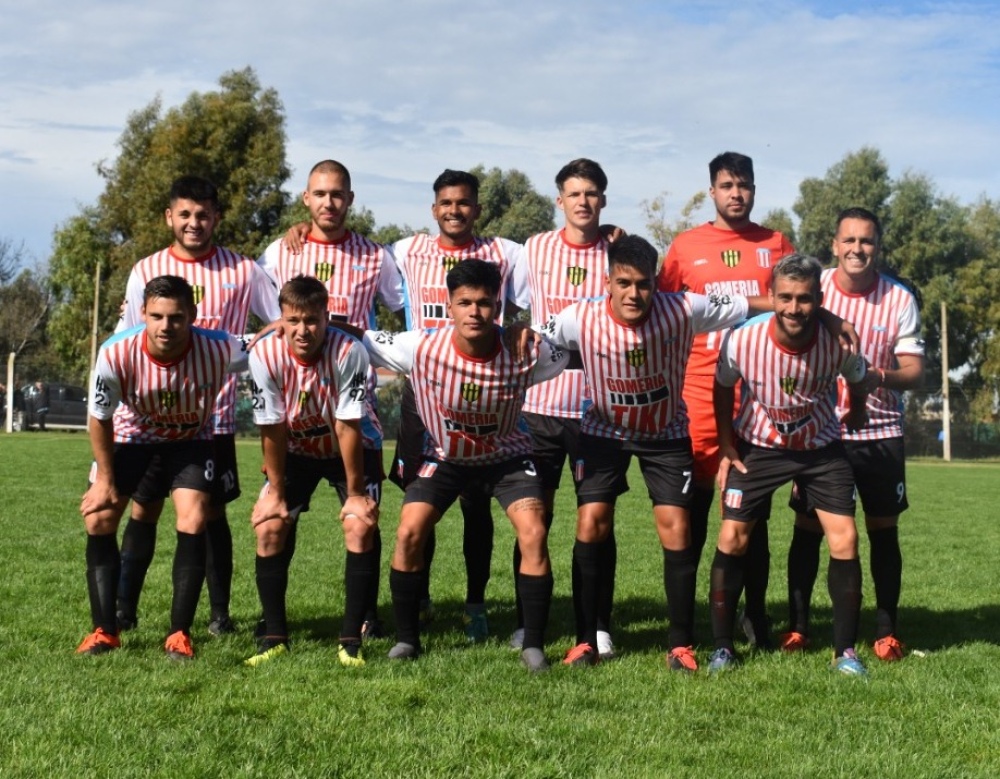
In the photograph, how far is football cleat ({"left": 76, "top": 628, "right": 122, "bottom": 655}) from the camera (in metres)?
5.41

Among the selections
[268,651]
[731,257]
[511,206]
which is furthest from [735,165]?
[511,206]

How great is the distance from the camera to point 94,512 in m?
5.58

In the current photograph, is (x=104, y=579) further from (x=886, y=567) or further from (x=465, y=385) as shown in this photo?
(x=886, y=567)

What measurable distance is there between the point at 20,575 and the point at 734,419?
4908 mm

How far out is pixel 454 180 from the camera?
6.04 m

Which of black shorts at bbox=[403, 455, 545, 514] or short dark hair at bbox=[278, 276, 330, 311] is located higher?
short dark hair at bbox=[278, 276, 330, 311]

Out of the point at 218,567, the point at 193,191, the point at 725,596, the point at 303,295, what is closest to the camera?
the point at 303,295

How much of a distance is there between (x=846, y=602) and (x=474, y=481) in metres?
1.86

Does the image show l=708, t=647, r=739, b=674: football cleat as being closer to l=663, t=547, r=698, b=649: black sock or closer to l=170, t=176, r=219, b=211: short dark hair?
l=663, t=547, r=698, b=649: black sock

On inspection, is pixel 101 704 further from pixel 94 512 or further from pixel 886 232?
pixel 886 232

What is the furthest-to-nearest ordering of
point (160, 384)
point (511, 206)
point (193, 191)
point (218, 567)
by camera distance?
point (511, 206), point (218, 567), point (193, 191), point (160, 384)

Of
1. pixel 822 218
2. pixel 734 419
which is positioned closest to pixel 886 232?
pixel 822 218

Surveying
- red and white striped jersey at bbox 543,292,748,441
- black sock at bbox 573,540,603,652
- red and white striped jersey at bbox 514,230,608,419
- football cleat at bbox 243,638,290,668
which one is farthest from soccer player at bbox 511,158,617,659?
football cleat at bbox 243,638,290,668

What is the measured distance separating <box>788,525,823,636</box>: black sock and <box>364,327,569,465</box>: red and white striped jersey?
175cm
